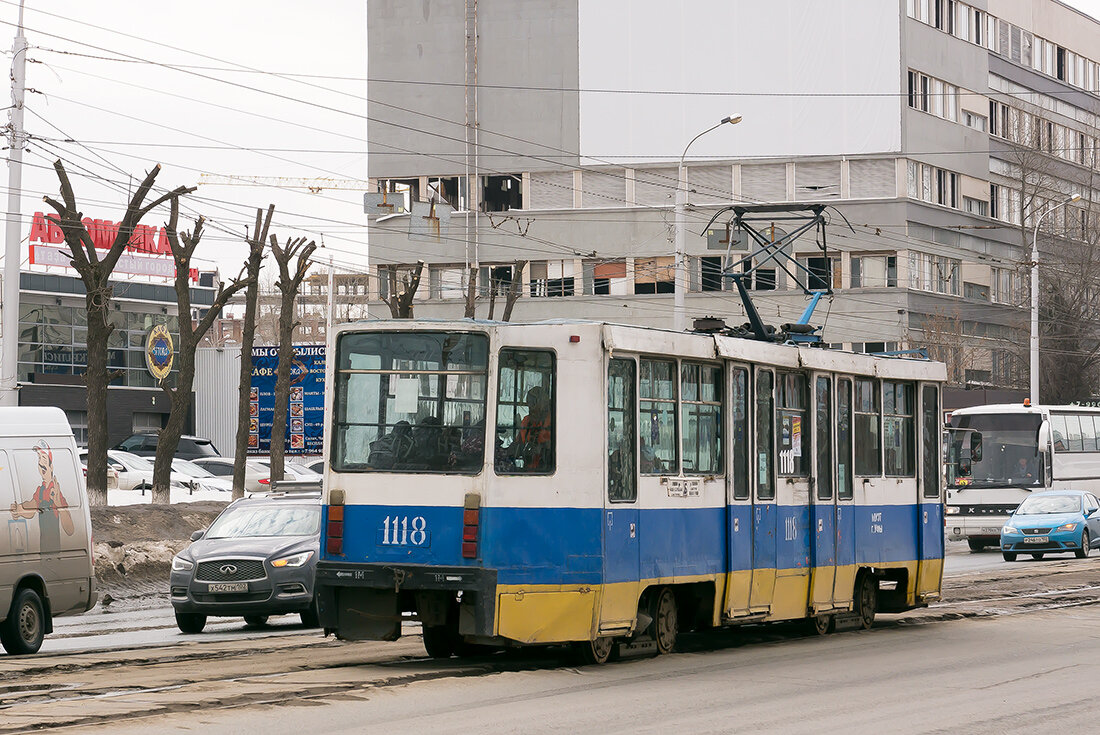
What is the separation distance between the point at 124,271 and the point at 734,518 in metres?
59.7

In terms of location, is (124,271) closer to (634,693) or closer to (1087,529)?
(1087,529)

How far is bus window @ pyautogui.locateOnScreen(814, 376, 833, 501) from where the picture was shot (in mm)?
17188

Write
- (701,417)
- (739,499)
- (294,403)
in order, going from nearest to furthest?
(701,417)
(739,499)
(294,403)

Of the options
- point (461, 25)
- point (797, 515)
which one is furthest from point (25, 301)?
point (797, 515)

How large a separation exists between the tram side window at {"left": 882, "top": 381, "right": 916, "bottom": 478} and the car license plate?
7.18m

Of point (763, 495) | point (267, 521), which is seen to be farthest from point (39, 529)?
point (763, 495)

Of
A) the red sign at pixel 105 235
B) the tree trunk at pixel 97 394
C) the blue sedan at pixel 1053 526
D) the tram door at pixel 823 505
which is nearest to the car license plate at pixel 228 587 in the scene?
the tram door at pixel 823 505

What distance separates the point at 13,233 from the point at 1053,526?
21.2m

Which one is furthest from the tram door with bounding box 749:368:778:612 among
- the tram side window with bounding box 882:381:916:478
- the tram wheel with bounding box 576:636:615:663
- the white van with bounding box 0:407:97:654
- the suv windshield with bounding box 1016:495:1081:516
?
the suv windshield with bounding box 1016:495:1081:516

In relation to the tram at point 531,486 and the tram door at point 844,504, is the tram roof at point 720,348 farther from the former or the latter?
the tram door at point 844,504

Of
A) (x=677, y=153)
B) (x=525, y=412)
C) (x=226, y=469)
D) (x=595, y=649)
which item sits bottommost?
(x=595, y=649)

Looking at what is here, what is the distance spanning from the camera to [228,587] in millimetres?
18656

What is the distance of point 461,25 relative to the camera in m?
72.6

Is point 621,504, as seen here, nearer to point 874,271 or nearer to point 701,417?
point 701,417
